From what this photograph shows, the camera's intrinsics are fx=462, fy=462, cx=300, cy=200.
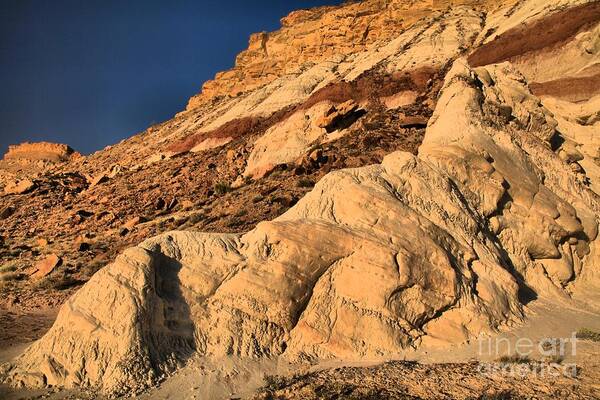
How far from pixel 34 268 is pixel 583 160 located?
73.8ft

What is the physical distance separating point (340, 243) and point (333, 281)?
2.50ft

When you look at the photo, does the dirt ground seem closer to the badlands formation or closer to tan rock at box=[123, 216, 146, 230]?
the badlands formation

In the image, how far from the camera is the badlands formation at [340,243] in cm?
790

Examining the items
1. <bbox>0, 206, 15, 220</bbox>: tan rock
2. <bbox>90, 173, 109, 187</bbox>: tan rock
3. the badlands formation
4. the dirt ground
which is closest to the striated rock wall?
<bbox>90, 173, 109, 187</bbox>: tan rock

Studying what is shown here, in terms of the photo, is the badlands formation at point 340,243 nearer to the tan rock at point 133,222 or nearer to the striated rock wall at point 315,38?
the tan rock at point 133,222

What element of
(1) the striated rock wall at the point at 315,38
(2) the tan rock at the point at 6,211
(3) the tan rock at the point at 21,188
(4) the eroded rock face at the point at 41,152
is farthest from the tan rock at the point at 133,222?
(4) the eroded rock face at the point at 41,152

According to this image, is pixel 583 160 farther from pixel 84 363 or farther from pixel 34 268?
pixel 34 268

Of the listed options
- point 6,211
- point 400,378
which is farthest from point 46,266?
point 6,211

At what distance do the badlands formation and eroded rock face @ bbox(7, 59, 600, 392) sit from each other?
3 cm

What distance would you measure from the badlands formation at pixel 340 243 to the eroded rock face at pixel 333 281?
33 mm

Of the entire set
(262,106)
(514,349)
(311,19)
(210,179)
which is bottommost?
(514,349)

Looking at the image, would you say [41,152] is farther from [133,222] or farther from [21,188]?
[133,222]

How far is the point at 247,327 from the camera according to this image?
841 cm

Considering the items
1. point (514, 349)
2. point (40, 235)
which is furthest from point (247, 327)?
point (40, 235)
